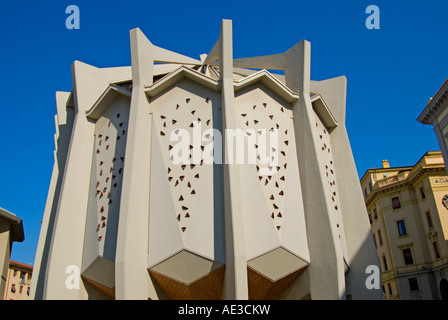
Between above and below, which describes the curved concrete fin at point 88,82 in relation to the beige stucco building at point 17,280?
above

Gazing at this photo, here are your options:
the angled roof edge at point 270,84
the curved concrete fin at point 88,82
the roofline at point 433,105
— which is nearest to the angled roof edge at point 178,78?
the angled roof edge at point 270,84

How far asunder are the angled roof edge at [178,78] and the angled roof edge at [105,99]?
1.15 meters

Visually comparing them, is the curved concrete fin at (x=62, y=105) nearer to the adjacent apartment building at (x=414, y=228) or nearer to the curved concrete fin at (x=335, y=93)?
the curved concrete fin at (x=335, y=93)

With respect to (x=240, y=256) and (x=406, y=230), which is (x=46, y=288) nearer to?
(x=240, y=256)

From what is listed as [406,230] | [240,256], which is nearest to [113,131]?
[240,256]

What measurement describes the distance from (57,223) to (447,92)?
2189 centimetres

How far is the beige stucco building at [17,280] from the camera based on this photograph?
126ft

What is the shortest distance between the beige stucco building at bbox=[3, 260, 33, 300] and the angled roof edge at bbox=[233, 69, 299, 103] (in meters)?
32.2

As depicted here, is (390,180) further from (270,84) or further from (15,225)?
(15,225)

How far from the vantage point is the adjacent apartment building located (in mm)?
31328

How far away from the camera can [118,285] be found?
13641 mm

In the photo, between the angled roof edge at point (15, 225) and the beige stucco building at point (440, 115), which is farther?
the beige stucco building at point (440, 115)

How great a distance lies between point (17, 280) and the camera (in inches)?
1559

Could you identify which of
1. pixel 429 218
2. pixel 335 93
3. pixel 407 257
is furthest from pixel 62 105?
pixel 407 257
